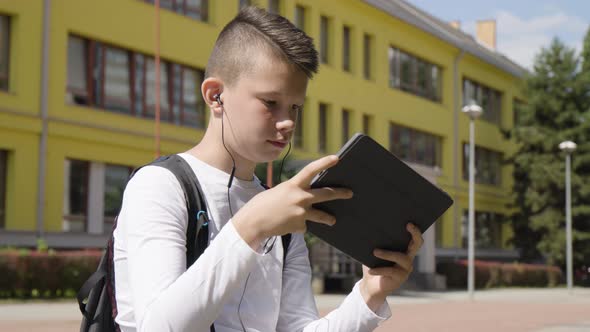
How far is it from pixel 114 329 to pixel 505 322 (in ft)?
51.2

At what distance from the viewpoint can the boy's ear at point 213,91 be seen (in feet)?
7.72

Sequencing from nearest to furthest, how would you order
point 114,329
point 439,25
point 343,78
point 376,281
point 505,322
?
point 114,329
point 376,281
point 505,322
point 343,78
point 439,25

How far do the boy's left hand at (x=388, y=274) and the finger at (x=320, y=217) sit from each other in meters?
0.30

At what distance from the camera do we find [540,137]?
45406 millimetres

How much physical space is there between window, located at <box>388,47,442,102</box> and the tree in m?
5.74

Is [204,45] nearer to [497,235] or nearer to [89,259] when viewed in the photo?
[89,259]

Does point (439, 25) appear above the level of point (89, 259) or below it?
above

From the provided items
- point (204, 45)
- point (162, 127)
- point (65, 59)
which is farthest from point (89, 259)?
point (204, 45)

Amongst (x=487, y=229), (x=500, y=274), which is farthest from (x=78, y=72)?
(x=487, y=229)

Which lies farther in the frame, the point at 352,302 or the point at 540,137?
the point at 540,137

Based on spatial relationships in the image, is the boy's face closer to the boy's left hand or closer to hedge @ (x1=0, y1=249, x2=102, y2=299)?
the boy's left hand

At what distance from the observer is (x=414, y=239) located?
2309 millimetres

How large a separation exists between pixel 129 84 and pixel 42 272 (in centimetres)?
874

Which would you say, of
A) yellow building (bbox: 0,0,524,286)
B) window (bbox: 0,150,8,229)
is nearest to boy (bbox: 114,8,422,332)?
yellow building (bbox: 0,0,524,286)
